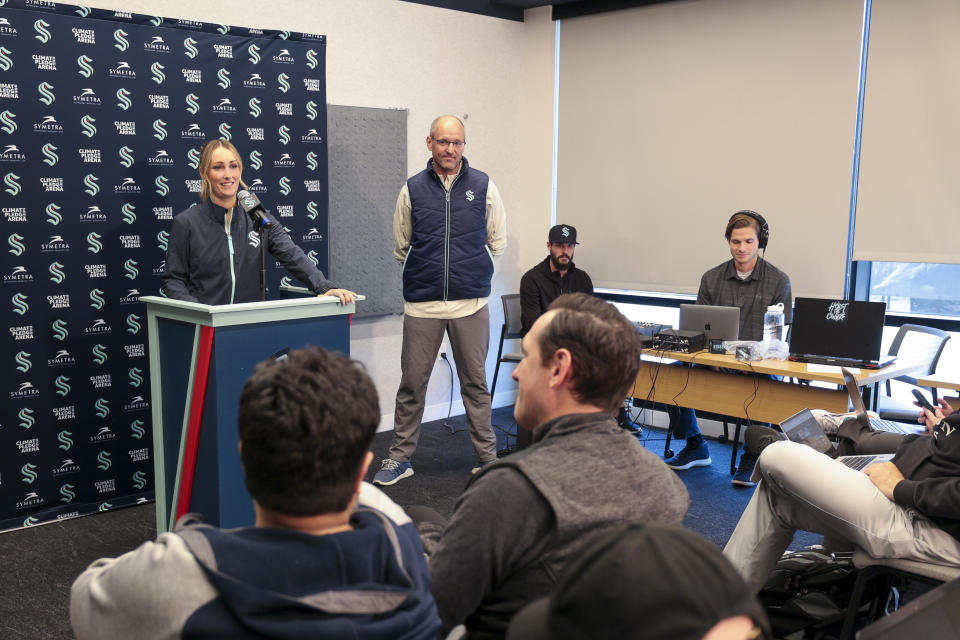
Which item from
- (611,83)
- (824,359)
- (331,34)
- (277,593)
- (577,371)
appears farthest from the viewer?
(611,83)

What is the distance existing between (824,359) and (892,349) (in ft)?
2.02

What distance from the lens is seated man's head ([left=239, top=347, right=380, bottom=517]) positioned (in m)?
1.11

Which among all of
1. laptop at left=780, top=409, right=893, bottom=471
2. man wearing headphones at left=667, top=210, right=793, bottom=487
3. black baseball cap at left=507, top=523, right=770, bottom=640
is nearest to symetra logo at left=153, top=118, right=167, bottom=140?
man wearing headphones at left=667, top=210, right=793, bottom=487

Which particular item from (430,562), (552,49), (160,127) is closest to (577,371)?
(430,562)

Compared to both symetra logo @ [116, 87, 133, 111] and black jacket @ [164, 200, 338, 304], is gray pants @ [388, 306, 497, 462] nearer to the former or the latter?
black jacket @ [164, 200, 338, 304]

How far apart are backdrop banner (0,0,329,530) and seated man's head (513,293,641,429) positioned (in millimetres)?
2387

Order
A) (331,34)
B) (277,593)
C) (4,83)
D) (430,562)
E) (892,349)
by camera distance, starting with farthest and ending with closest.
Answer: (331,34)
(892,349)
(4,83)
(430,562)
(277,593)

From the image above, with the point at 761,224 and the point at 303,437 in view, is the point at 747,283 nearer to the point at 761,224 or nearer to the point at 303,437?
the point at 761,224

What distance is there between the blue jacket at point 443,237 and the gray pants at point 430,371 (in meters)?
0.16

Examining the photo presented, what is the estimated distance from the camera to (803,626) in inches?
101

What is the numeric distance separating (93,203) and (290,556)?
3.22 metres

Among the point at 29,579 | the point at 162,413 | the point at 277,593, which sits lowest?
the point at 29,579

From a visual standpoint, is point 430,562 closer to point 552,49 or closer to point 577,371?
point 577,371

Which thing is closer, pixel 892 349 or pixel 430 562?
pixel 430 562
